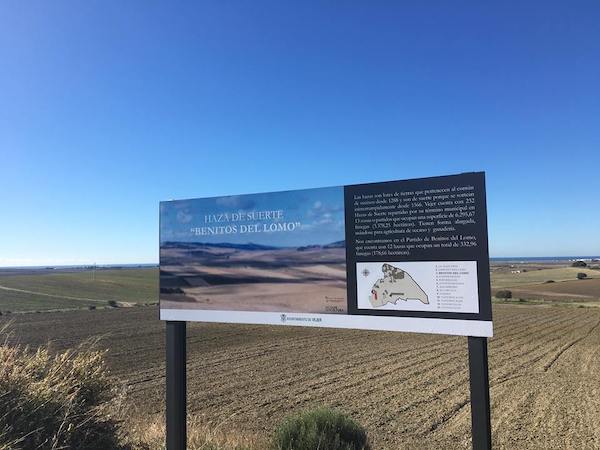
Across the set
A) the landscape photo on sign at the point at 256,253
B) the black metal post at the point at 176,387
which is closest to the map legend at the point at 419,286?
the landscape photo on sign at the point at 256,253

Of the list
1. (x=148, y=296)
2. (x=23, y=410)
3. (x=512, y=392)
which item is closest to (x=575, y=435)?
(x=512, y=392)

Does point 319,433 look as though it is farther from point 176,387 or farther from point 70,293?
point 70,293

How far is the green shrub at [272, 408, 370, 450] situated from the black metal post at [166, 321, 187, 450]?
1146mm

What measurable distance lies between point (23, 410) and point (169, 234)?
2.62m

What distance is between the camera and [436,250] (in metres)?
4.81

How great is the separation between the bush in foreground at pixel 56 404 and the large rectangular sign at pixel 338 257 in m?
1.19

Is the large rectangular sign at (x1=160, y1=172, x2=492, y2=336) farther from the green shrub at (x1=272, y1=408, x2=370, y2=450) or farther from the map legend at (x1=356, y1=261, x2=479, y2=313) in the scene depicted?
the green shrub at (x1=272, y1=408, x2=370, y2=450)

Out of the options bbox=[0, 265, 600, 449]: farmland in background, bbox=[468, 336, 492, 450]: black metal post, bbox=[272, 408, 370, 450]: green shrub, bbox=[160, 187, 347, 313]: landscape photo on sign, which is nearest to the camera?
bbox=[468, 336, 492, 450]: black metal post

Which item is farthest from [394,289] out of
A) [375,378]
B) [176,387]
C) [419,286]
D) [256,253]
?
[375,378]

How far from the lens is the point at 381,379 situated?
734 inches

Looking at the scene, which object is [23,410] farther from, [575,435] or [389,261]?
[575,435]

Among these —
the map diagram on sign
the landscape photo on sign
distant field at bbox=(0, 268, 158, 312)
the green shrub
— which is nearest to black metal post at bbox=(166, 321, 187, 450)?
the landscape photo on sign

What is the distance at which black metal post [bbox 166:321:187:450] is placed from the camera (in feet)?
19.0

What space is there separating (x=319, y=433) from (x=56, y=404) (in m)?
3.11
